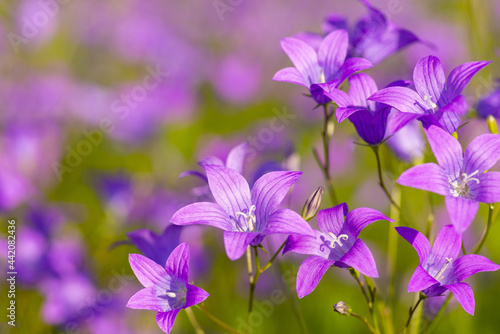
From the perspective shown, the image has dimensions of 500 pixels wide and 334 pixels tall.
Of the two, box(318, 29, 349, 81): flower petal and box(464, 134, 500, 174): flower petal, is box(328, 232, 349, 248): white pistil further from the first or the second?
box(318, 29, 349, 81): flower petal

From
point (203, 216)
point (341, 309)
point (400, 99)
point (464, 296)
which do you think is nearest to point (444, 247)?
point (464, 296)

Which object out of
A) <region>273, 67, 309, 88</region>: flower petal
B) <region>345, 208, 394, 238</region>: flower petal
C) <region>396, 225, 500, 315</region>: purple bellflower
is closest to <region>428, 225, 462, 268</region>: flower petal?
<region>396, 225, 500, 315</region>: purple bellflower

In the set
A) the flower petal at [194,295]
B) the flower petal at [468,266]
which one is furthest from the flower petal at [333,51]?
the flower petal at [194,295]

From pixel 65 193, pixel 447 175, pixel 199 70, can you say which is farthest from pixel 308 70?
pixel 199 70

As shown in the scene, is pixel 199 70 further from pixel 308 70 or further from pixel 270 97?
pixel 308 70

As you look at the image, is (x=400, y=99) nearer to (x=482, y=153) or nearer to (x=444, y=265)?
(x=482, y=153)
